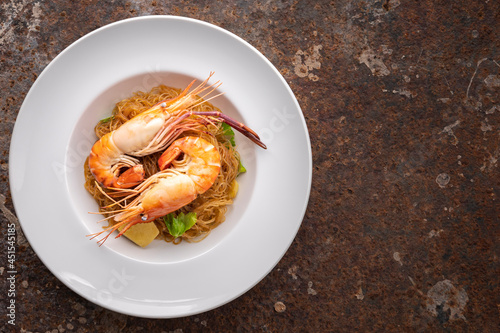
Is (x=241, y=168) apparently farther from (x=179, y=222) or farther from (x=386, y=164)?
(x=386, y=164)

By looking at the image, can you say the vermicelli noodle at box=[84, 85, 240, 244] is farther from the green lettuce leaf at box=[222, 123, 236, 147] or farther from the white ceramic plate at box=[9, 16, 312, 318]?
the white ceramic plate at box=[9, 16, 312, 318]

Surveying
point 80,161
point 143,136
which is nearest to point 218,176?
point 143,136

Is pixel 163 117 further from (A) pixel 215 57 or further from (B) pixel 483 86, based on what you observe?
(B) pixel 483 86

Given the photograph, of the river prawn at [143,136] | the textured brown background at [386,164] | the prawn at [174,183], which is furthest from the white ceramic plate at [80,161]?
the textured brown background at [386,164]

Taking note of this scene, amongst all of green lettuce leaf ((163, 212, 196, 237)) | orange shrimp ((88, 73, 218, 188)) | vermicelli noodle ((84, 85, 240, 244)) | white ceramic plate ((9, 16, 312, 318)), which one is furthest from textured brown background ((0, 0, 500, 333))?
orange shrimp ((88, 73, 218, 188))

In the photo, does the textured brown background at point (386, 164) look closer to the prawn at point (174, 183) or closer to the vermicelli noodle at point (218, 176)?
the vermicelli noodle at point (218, 176)

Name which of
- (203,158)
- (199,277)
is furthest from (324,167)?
(199,277)
